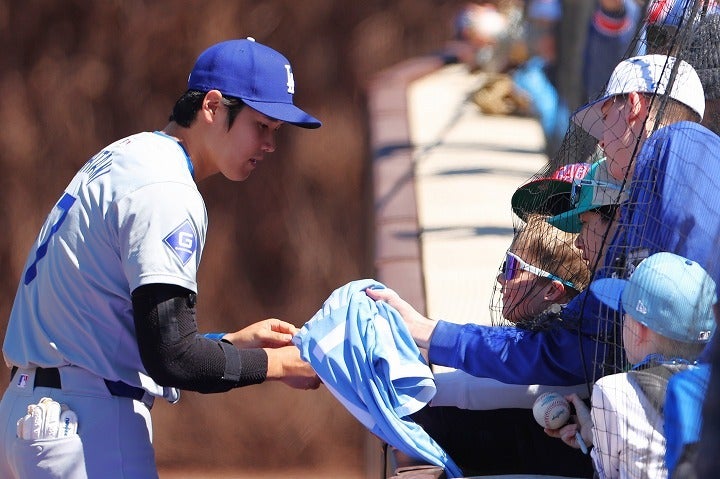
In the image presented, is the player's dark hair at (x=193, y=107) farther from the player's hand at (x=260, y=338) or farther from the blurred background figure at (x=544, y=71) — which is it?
the blurred background figure at (x=544, y=71)

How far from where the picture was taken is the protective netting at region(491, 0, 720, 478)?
80.8 inches

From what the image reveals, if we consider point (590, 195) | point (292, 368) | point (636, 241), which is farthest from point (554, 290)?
point (292, 368)

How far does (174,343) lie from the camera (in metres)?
2.24

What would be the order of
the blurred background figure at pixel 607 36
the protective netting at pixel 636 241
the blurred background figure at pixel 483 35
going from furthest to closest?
1. the blurred background figure at pixel 483 35
2. the blurred background figure at pixel 607 36
3. the protective netting at pixel 636 241

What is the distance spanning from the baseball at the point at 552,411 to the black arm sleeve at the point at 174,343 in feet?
2.16

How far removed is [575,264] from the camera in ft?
8.84

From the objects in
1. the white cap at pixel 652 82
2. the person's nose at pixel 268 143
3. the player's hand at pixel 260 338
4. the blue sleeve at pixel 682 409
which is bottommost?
the player's hand at pixel 260 338

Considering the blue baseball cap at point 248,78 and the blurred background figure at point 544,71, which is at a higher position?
the blue baseball cap at point 248,78

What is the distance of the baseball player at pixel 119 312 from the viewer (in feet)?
7.32

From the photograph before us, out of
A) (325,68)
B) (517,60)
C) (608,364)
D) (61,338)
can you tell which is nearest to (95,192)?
(61,338)

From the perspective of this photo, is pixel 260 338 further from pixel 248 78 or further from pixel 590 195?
pixel 590 195

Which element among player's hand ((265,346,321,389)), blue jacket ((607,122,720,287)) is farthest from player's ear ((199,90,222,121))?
blue jacket ((607,122,720,287))

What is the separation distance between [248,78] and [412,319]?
655mm

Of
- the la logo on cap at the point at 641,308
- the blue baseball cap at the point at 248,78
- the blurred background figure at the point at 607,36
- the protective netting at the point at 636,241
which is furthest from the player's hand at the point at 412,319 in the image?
the blurred background figure at the point at 607,36
